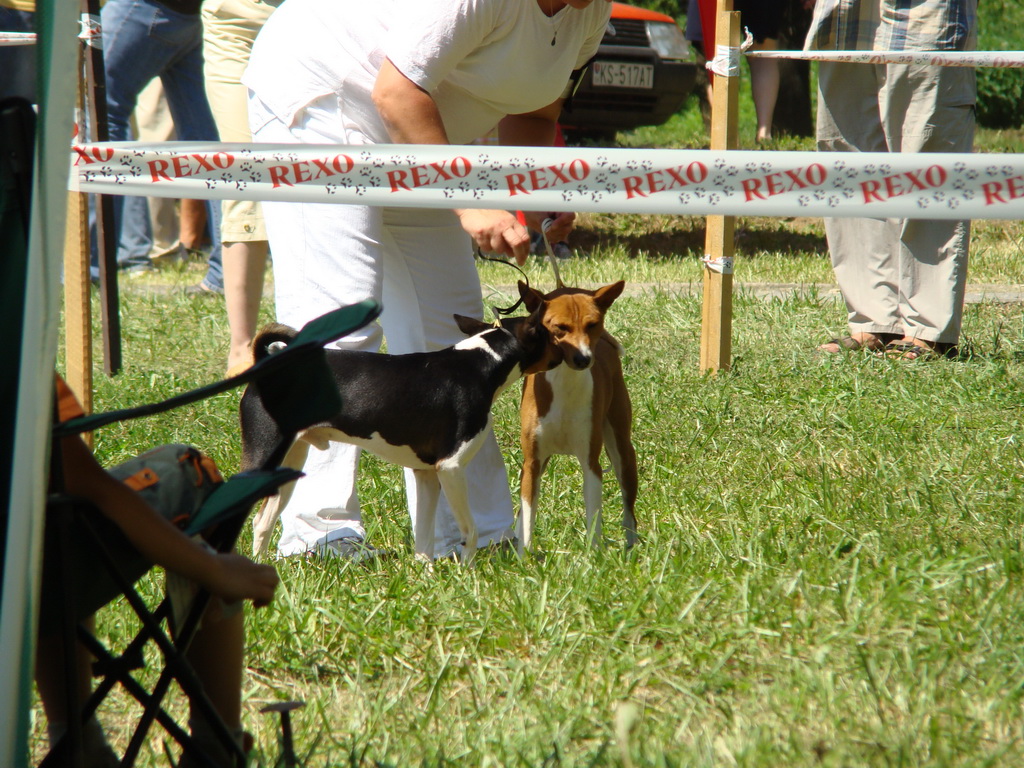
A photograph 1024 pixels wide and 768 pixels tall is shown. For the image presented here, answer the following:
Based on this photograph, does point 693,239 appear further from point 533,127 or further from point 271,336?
point 271,336

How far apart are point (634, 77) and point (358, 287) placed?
8330 mm

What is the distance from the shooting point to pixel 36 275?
1406 millimetres

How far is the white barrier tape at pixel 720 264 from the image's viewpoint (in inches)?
205

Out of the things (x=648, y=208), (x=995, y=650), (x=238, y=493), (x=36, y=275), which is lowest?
(x=995, y=650)

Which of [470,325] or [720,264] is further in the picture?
[720,264]

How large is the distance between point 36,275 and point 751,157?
66.5 inches

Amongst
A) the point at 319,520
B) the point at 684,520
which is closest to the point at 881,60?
the point at 684,520

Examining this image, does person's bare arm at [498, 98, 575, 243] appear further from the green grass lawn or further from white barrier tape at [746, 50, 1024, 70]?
white barrier tape at [746, 50, 1024, 70]

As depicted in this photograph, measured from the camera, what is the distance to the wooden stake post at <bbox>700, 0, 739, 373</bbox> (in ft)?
16.7

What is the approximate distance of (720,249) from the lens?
5227 millimetres

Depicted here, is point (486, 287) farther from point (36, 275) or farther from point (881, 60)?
point (36, 275)

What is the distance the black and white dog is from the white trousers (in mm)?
298

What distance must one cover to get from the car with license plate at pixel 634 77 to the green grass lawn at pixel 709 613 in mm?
6748

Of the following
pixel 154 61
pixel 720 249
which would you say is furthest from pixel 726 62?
pixel 154 61
